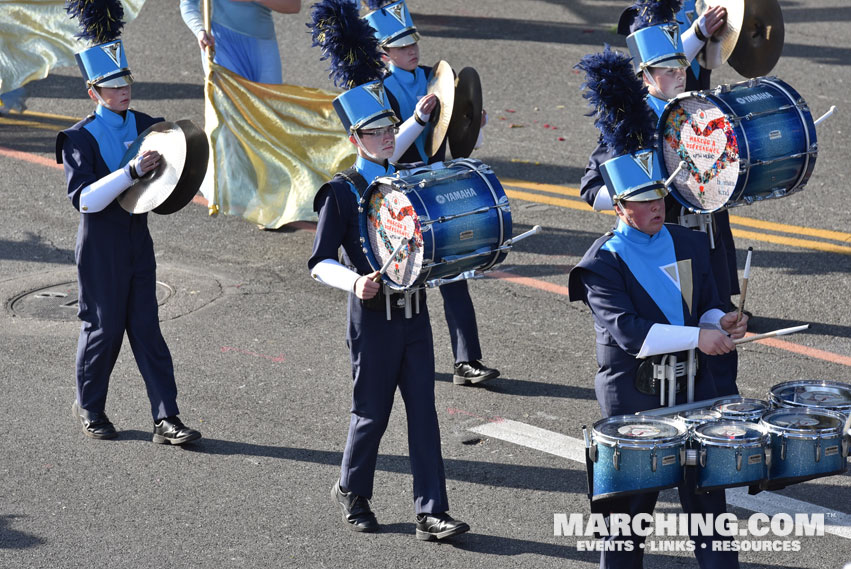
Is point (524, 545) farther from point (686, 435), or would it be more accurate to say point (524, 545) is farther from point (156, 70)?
point (156, 70)

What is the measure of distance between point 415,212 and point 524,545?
5.57 ft

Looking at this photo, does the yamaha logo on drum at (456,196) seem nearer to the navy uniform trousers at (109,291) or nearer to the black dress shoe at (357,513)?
the black dress shoe at (357,513)

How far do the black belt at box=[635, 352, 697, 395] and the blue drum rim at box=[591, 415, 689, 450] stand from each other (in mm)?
291

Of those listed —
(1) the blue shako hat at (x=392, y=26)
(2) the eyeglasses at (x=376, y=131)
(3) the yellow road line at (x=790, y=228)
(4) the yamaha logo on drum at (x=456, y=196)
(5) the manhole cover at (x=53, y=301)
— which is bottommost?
(5) the manhole cover at (x=53, y=301)

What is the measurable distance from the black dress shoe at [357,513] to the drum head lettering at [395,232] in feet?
3.88

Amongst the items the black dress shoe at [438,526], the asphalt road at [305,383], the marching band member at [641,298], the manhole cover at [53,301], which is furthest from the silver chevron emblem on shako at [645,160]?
the manhole cover at [53,301]

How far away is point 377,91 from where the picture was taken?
643 cm

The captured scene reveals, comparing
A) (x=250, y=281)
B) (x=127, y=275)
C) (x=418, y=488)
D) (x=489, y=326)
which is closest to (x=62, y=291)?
(x=250, y=281)

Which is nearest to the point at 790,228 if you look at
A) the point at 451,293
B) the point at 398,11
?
Result: the point at 451,293

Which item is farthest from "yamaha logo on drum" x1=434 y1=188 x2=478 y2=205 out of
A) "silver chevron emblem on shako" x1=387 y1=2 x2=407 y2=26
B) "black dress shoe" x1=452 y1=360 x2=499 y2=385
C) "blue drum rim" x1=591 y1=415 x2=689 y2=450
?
"silver chevron emblem on shako" x1=387 y1=2 x2=407 y2=26

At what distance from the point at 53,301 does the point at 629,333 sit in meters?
5.44

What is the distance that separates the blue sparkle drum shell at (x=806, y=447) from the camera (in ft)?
16.0

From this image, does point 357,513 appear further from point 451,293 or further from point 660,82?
point 660,82

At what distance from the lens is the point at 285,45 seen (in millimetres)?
16750
